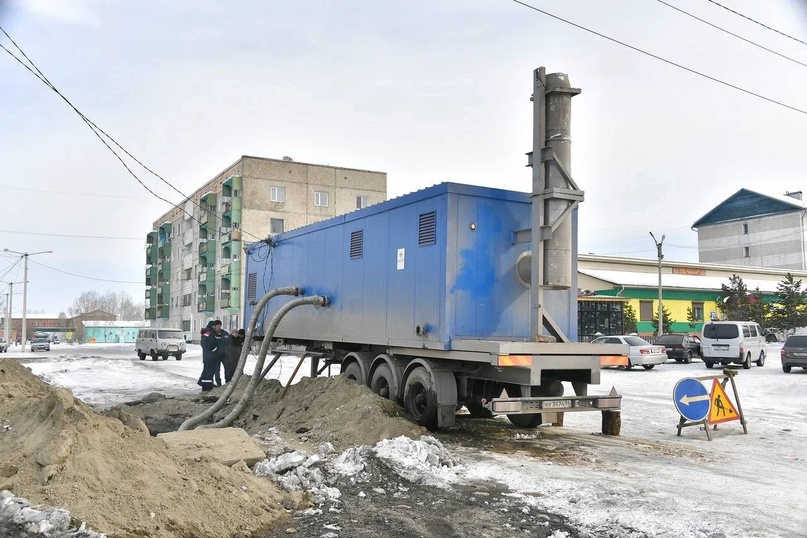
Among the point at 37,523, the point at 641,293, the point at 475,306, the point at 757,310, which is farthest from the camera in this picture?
the point at 641,293

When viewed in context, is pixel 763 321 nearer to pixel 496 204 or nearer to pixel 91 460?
pixel 496 204

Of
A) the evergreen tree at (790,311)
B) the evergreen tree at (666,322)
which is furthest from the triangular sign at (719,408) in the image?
the evergreen tree at (790,311)

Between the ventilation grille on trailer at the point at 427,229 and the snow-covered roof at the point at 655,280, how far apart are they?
3834cm

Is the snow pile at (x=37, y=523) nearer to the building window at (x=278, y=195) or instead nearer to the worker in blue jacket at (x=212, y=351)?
the worker in blue jacket at (x=212, y=351)

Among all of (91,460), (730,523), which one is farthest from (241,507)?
(730,523)

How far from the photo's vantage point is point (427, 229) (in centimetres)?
990

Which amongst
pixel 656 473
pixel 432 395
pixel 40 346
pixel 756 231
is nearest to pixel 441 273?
pixel 432 395

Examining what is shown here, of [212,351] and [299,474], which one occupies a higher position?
[212,351]

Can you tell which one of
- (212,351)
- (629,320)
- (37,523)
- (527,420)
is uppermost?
(629,320)

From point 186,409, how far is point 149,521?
343 inches

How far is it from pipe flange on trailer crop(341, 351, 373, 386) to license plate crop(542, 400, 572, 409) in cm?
340

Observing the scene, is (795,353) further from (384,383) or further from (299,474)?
(299,474)

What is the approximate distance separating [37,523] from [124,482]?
797 mm

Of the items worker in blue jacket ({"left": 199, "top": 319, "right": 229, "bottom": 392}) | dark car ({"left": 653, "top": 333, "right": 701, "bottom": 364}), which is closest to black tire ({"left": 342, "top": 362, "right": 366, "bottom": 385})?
worker in blue jacket ({"left": 199, "top": 319, "right": 229, "bottom": 392})
